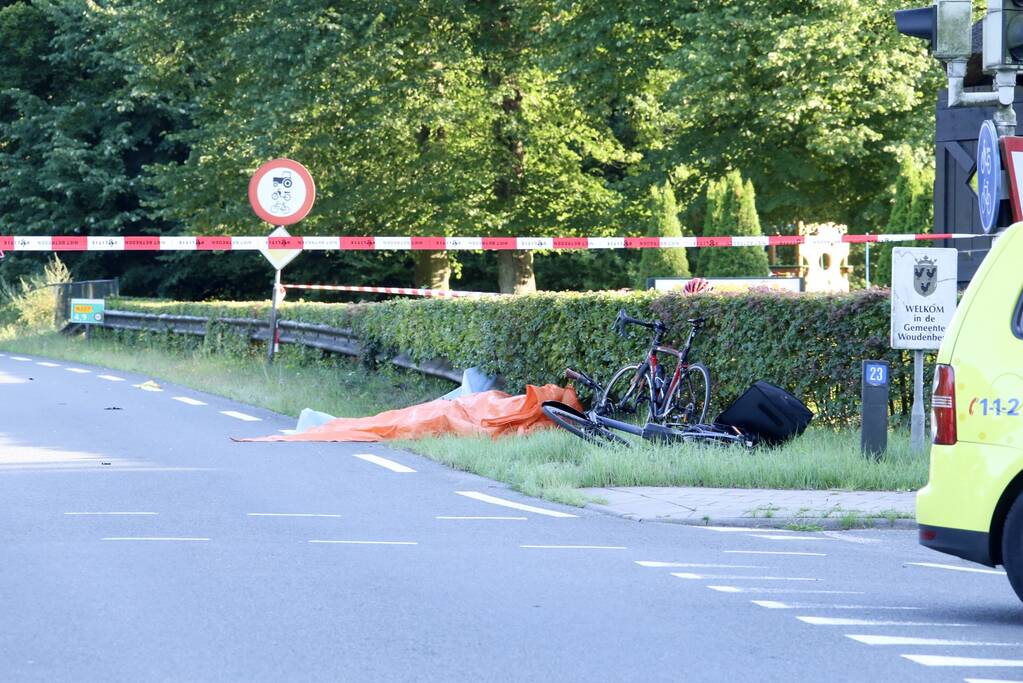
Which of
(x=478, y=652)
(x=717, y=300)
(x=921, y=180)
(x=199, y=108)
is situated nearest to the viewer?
(x=478, y=652)

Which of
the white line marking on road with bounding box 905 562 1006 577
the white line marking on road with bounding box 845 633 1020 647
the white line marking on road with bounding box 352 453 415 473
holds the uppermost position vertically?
the white line marking on road with bounding box 845 633 1020 647

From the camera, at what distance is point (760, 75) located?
32250 mm

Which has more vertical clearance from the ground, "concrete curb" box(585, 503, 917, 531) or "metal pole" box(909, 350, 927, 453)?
"metal pole" box(909, 350, 927, 453)

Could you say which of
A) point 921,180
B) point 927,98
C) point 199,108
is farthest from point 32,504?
point 199,108

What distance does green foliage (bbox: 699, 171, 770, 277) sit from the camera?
30.3 m

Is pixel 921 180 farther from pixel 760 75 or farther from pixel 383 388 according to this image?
pixel 383 388

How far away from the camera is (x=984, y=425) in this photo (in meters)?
7.29

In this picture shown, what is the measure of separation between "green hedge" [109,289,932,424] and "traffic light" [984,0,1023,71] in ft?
10.7

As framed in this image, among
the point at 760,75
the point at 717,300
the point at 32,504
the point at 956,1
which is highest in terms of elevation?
the point at 760,75

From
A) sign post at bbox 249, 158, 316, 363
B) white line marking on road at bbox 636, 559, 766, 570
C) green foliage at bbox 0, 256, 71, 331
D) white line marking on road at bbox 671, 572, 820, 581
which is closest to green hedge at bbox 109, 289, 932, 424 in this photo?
sign post at bbox 249, 158, 316, 363

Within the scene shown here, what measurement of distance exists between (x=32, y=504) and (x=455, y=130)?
26.5m

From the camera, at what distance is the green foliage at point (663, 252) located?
3100 centimetres

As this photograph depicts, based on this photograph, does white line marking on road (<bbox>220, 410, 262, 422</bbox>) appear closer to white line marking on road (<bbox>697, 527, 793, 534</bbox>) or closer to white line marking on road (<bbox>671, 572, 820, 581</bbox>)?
white line marking on road (<bbox>697, 527, 793, 534</bbox>)

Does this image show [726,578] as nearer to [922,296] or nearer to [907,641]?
[907,641]
